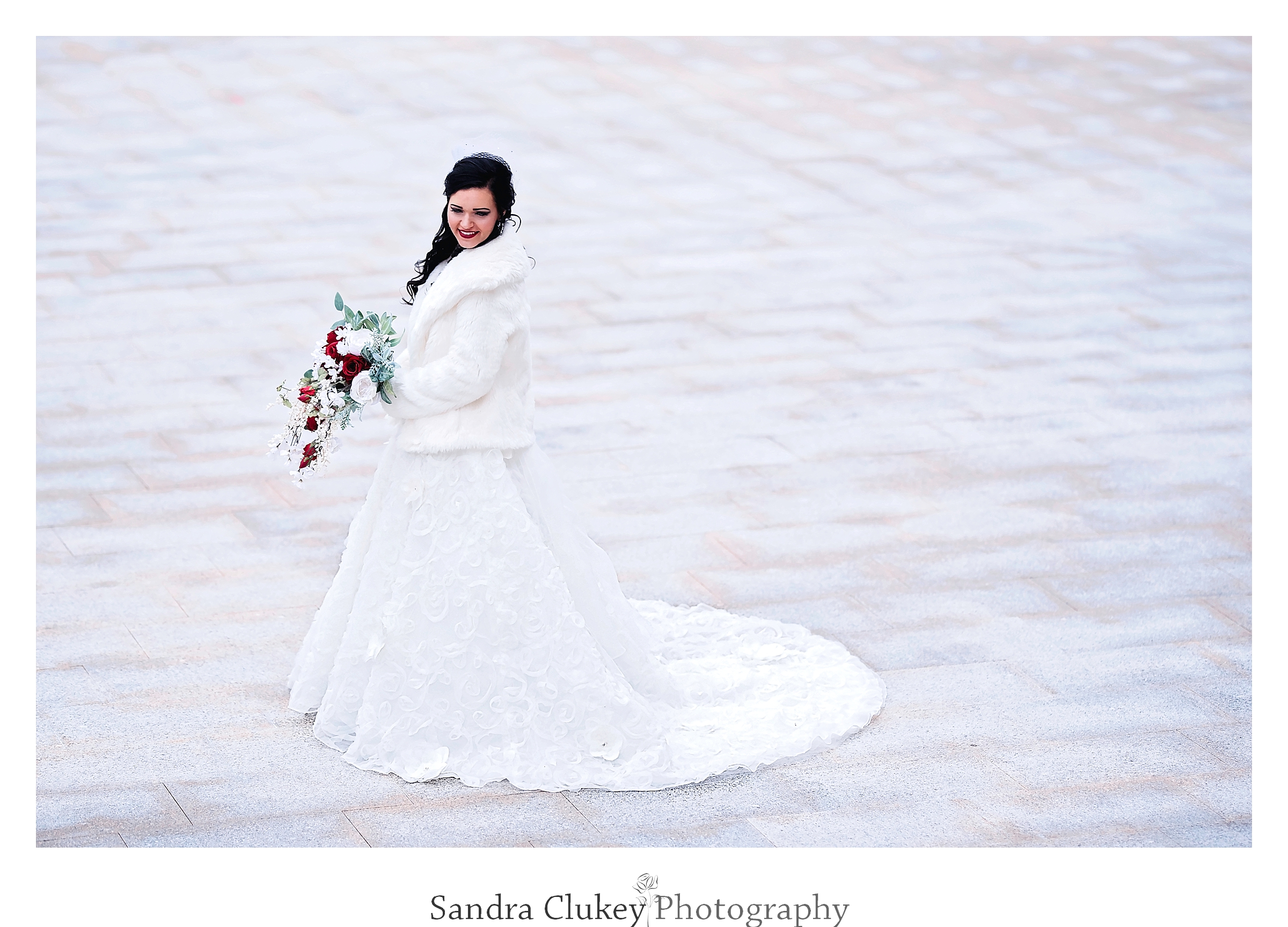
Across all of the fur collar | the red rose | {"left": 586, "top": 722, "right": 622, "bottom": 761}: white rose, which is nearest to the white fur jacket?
the fur collar

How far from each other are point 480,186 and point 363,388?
0.72 metres

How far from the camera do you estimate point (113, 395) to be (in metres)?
9.23

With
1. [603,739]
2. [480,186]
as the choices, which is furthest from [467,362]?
[603,739]

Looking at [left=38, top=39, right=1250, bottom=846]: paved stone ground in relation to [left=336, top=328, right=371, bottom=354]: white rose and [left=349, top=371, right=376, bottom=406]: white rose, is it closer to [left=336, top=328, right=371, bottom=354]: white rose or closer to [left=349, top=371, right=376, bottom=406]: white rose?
[left=349, top=371, right=376, bottom=406]: white rose

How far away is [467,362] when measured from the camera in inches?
209

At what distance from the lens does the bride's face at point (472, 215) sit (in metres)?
5.30

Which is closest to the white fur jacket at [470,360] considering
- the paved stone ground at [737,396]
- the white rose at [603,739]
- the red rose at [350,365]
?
the red rose at [350,365]

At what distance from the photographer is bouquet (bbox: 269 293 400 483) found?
17.4 feet

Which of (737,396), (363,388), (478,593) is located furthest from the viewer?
(737,396)

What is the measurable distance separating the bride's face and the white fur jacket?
0.14ft

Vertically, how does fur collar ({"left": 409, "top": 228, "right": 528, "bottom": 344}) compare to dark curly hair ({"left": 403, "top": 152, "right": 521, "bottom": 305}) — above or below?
below

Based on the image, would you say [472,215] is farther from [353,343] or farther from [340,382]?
[340,382]
